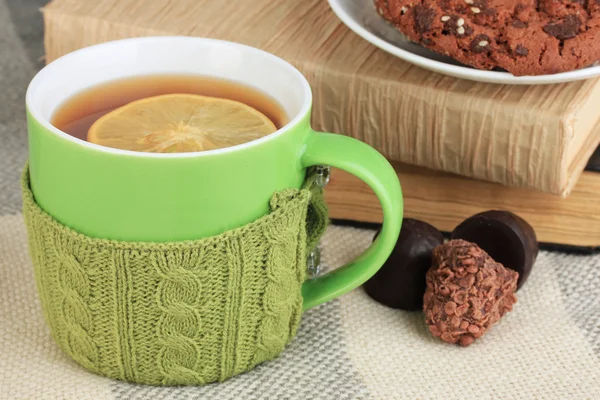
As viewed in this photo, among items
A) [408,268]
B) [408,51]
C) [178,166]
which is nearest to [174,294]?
[178,166]

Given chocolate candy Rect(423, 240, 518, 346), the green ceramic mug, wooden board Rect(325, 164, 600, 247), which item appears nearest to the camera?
the green ceramic mug

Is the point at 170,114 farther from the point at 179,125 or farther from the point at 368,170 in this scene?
the point at 368,170

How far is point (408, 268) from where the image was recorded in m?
0.69

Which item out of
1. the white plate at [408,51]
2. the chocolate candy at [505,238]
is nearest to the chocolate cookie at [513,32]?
the white plate at [408,51]

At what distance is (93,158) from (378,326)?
287 millimetres

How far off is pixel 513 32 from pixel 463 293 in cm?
21

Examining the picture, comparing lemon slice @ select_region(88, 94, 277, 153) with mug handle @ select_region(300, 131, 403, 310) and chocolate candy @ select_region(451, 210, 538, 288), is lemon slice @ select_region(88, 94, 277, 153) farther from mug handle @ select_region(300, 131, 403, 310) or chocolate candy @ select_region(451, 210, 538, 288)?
chocolate candy @ select_region(451, 210, 538, 288)

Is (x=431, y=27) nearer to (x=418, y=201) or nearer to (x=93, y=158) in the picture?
(x=418, y=201)

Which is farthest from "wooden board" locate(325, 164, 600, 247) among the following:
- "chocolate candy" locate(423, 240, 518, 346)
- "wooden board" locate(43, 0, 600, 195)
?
"chocolate candy" locate(423, 240, 518, 346)

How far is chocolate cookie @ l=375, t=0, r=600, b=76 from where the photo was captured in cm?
67

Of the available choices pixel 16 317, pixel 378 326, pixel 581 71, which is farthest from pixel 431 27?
pixel 16 317

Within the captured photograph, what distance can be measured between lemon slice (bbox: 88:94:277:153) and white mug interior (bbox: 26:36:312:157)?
29 mm

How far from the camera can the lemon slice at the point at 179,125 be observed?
57cm

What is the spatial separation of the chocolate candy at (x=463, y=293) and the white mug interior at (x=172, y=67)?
171mm
